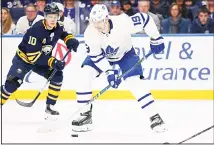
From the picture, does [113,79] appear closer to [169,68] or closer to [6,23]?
[169,68]

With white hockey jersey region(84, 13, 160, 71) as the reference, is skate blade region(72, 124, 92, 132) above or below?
below

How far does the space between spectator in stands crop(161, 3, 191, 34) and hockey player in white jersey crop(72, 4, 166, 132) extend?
1595 millimetres

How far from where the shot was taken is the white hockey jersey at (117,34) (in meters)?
4.02

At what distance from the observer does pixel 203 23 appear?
5.75 m

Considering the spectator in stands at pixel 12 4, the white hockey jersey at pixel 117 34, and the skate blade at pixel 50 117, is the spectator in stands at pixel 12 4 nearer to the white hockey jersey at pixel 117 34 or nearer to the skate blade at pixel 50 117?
the skate blade at pixel 50 117

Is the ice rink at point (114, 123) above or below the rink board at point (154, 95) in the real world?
above

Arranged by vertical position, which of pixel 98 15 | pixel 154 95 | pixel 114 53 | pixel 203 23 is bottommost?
pixel 154 95

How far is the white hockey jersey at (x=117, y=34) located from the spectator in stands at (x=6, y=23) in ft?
6.01

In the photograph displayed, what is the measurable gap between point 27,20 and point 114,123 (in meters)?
1.61

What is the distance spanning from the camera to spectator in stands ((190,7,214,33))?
573 cm

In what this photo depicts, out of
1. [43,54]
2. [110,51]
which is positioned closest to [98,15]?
[110,51]

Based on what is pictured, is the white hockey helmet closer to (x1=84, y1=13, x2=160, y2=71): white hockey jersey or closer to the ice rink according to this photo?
(x1=84, y1=13, x2=160, y2=71): white hockey jersey

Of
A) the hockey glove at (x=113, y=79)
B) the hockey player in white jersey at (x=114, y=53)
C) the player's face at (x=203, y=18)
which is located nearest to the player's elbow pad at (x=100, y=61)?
the hockey player in white jersey at (x=114, y=53)

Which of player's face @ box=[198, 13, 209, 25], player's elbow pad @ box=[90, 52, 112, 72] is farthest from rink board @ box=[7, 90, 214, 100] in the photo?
player's elbow pad @ box=[90, 52, 112, 72]
